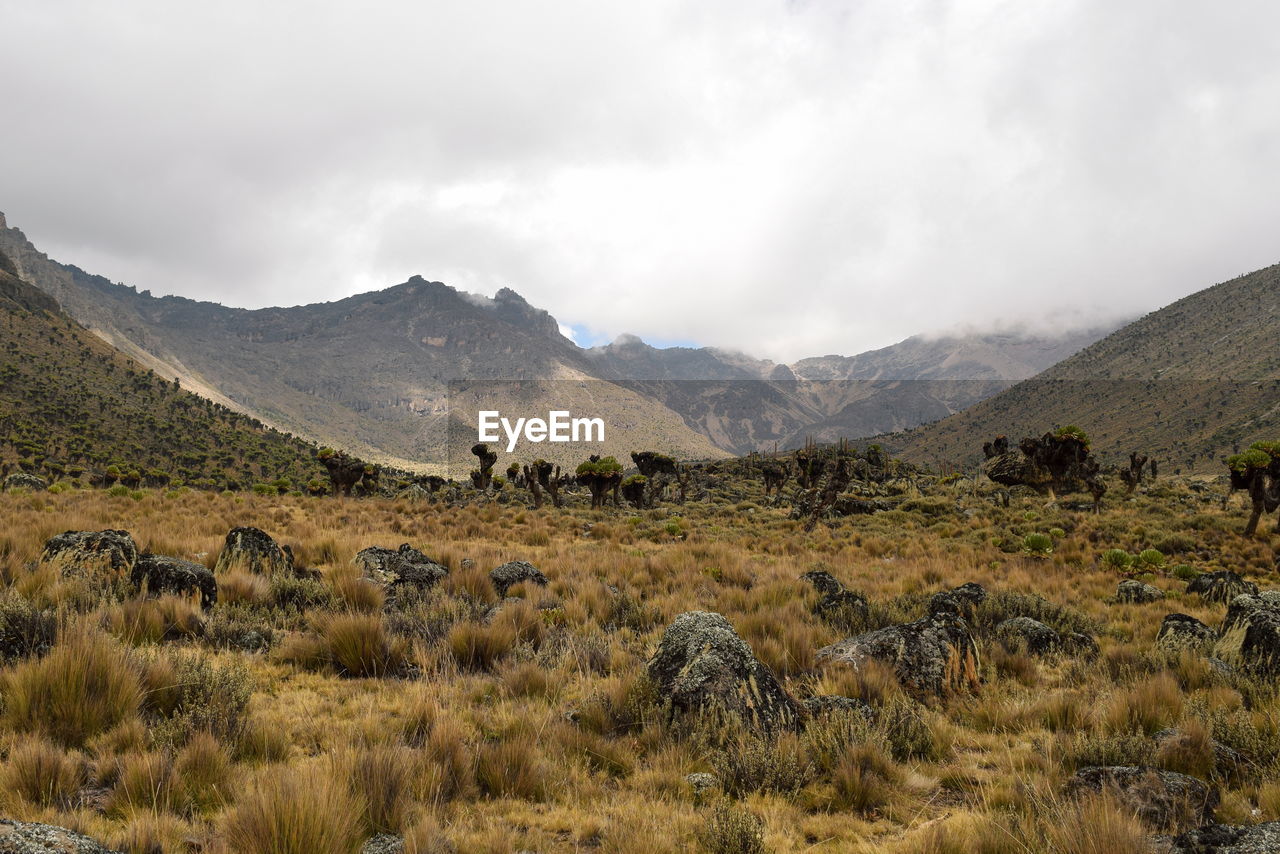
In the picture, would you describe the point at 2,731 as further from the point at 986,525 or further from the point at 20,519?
the point at 986,525

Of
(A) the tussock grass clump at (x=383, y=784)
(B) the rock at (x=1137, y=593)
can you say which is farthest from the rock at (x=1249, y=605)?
(A) the tussock grass clump at (x=383, y=784)

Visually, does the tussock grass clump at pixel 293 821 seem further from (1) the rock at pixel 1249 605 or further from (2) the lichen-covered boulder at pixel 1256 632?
(1) the rock at pixel 1249 605

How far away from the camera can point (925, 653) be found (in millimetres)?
6742

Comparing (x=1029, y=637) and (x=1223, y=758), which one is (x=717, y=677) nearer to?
(x=1223, y=758)

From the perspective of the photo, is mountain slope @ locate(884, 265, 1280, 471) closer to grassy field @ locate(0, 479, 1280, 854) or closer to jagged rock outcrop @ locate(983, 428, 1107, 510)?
jagged rock outcrop @ locate(983, 428, 1107, 510)

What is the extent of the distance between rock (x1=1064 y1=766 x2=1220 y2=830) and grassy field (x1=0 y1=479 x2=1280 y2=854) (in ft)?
0.31

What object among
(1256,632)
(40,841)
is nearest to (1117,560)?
(1256,632)

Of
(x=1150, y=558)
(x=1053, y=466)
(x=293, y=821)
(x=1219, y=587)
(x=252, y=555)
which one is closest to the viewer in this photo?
(x=293, y=821)

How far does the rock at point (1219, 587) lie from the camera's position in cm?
1142

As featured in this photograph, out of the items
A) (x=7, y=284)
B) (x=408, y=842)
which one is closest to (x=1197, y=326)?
(x=408, y=842)

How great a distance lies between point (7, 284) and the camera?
120m

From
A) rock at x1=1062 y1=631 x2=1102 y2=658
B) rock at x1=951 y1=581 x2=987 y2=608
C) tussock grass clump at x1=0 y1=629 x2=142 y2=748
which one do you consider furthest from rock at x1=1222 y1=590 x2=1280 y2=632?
tussock grass clump at x1=0 y1=629 x2=142 y2=748

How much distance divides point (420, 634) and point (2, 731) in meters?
3.67

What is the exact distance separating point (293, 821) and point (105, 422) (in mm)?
108448
